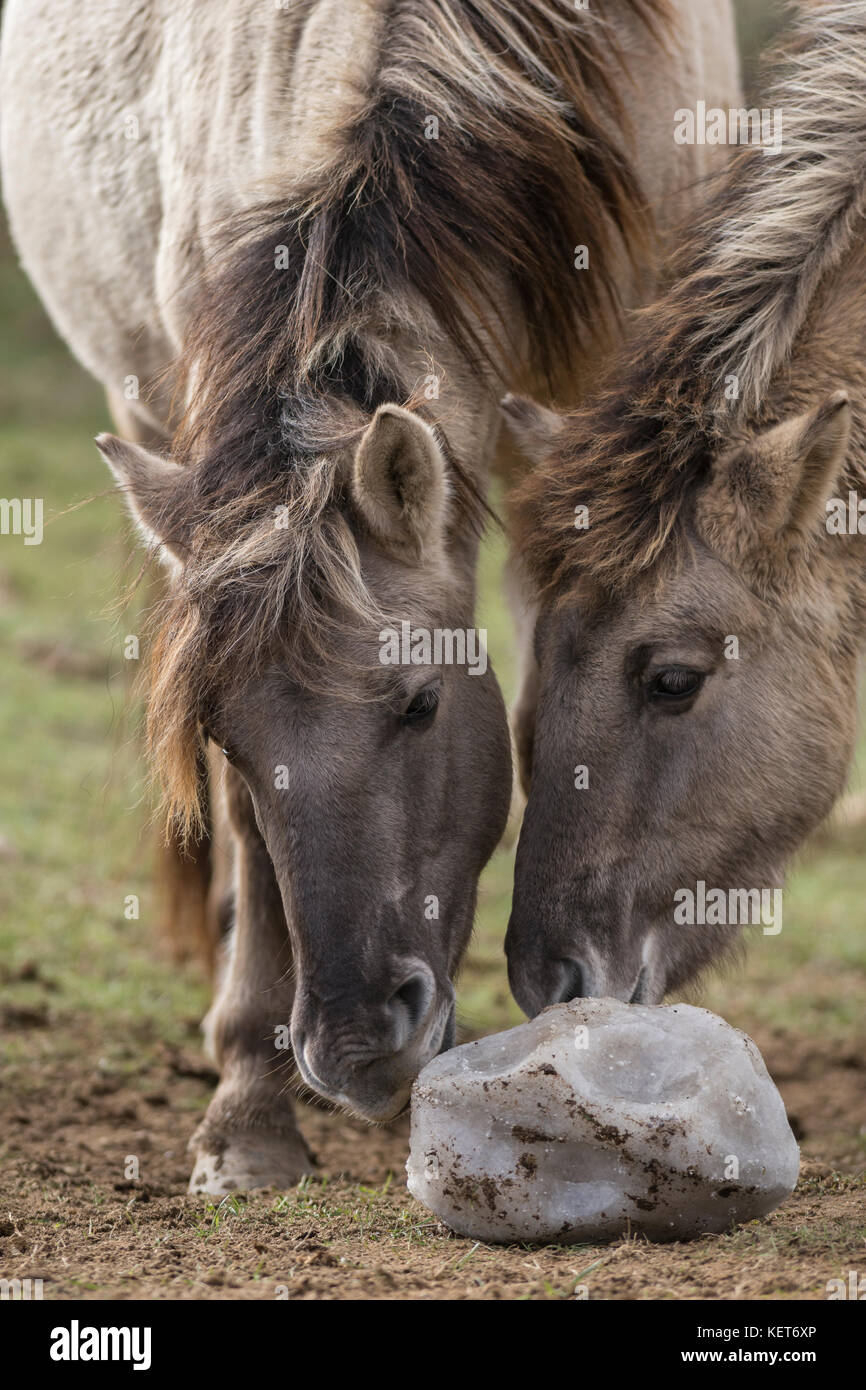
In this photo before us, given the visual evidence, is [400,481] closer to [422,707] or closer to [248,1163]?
[422,707]

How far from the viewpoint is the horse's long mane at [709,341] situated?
3.67 m

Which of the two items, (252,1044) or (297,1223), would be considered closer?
(297,1223)

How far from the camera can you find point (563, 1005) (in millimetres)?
3297

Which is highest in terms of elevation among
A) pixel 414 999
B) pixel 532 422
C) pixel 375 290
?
pixel 375 290

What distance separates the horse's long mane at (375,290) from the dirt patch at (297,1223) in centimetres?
102

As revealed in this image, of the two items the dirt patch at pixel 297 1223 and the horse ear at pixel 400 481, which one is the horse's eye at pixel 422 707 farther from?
the dirt patch at pixel 297 1223

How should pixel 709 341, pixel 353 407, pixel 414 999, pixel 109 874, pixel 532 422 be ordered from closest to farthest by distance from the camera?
pixel 414 999, pixel 353 407, pixel 709 341, pixel 532 422, pixel 109 874

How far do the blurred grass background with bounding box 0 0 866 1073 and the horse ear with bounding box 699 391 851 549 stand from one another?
0.73 metres

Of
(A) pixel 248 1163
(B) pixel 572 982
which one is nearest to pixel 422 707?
(B) pixel 572 982

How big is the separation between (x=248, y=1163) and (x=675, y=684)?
6.24 feet

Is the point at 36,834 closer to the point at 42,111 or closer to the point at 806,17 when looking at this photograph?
the point at 42,111

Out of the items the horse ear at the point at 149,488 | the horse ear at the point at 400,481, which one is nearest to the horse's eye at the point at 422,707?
the horse ear at the point at 400,481

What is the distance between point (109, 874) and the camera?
25.9 feet
